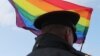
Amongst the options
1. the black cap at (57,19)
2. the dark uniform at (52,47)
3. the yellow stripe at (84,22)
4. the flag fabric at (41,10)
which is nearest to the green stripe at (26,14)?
the flag fabric at (41,10)

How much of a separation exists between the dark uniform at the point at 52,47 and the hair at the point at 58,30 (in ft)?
0.27

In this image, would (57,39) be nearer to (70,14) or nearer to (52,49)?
(52,49)

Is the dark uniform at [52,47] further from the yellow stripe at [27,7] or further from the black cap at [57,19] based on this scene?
the yellow stripe at [27,7]

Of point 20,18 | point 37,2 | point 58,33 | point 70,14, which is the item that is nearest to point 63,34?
point 58,33

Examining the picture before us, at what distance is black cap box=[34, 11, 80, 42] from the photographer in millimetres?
5218

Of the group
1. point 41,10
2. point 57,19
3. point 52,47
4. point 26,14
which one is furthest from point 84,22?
point 52,47

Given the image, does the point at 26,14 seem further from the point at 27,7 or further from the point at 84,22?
the point at 84,22

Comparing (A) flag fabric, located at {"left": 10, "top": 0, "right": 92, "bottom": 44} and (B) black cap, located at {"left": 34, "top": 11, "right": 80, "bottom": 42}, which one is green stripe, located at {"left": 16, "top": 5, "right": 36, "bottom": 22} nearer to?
(A) flag fabric, located at {"left": 10, "top": 0, "right": 92, "bottom": 44}

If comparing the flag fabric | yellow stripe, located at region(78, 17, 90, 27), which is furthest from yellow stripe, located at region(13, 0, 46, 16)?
yellow stripe, located at region(78, 17, 90, 27)

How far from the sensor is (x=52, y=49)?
16.0ft

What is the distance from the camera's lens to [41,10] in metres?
12.3

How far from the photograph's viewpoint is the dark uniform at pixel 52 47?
190 inches

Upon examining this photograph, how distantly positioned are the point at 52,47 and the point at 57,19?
0.48 m

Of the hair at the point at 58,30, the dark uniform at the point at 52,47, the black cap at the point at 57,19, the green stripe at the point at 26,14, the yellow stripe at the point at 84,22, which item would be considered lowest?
the yellow stripe at the point at 84,22
